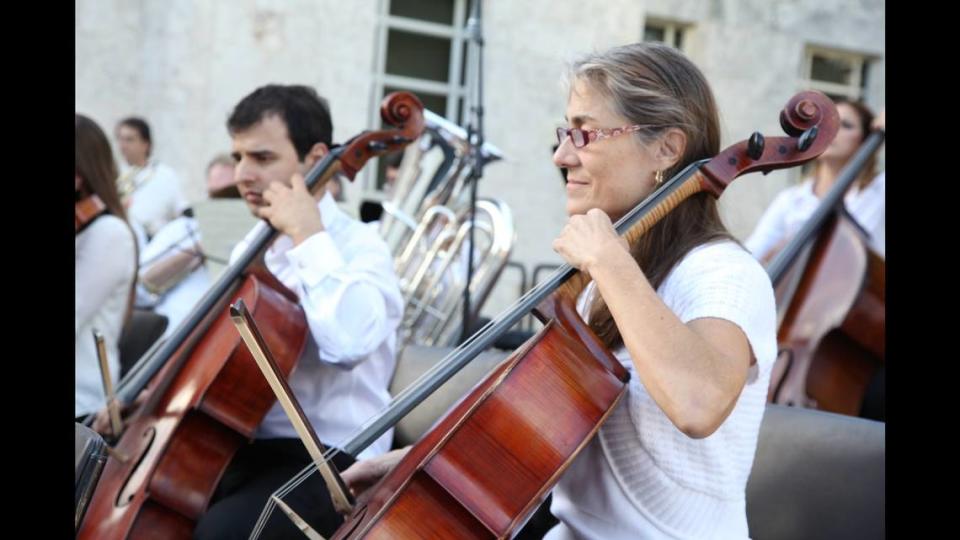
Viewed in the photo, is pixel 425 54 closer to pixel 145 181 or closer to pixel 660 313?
pixel 145 181

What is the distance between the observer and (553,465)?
1.64m

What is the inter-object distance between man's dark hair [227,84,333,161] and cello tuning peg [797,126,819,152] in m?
1.36

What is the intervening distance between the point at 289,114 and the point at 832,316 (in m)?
1.70

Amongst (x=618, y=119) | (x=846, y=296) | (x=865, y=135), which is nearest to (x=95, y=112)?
(x=865, y=135)

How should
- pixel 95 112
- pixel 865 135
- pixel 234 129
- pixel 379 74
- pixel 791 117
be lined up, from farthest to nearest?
1. pixel 379 74
2. pixel 95 112
3. pixel 865 135
4. pixel 234 129
5. pixel 791 117

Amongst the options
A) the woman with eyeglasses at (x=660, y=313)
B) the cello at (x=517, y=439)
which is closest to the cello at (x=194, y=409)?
the woman with eyeglasses at (x=660, y=313)

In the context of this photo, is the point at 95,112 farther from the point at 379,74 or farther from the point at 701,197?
the point at 701,197

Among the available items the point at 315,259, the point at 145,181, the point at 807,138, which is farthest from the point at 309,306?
the point at 145,181

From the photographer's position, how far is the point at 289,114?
289 cm

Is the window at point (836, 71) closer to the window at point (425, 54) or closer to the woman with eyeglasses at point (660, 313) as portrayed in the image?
the window at point (425, 54)

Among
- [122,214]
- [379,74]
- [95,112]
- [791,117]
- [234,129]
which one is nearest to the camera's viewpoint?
[791,117]

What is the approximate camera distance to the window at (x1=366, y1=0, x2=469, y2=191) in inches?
324
